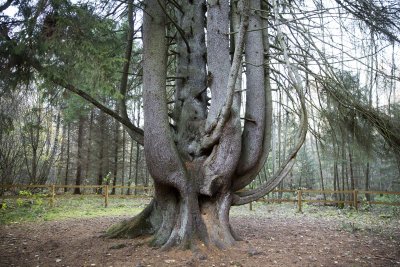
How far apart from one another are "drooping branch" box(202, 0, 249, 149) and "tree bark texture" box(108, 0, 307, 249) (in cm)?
2

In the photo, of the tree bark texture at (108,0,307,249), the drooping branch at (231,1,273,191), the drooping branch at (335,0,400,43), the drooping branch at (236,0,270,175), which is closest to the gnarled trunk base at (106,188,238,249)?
the tree bark texture at (108,0,307,249)

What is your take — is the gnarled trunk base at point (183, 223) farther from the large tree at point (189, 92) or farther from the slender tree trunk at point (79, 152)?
the slender tree trunk at point (79, 152)

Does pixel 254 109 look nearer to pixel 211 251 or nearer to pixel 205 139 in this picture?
pixel 205 139

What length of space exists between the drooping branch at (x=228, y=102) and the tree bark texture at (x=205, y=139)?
0.05ft

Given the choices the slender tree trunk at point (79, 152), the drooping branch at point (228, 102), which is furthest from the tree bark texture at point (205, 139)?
the slender tree trunk at point (79, 152)

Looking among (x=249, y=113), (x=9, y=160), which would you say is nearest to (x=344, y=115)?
(x=249, y=113)

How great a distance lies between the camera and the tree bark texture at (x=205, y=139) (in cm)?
505

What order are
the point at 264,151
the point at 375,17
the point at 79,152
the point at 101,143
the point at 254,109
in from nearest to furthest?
the point at 375,17 < the point at 254,109 < the point at 264,151 < the point at 79,152 < the point at 101,143

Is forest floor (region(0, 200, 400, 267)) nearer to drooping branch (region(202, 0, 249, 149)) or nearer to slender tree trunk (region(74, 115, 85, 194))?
drooping branch (region(202, 0, 249, 149))

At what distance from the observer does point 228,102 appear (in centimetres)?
471

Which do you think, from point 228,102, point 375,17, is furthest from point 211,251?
point 375,17

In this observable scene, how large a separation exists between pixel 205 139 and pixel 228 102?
0.93m

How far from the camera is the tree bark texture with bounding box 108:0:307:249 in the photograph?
5.05 metres

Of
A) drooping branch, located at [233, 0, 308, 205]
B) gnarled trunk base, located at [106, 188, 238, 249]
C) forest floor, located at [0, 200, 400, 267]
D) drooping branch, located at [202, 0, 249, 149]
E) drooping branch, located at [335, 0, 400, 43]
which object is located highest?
drooping branch, located at [335, 0, 400, 43]
